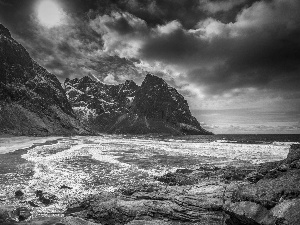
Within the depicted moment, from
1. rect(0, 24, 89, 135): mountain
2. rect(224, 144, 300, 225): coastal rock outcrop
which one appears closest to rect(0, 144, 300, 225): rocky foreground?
rect(224, 144, 300, 225): coastal rock outcrop

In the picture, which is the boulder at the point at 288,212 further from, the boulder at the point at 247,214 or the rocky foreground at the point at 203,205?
the boulder at the point at 247,214

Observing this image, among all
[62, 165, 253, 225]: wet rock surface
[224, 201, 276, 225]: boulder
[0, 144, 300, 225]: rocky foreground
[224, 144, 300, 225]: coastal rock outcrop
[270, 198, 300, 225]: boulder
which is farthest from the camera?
[62, 165, 253, 225]: wet rock surface

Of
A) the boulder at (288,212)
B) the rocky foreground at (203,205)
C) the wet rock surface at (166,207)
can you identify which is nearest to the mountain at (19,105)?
the rocky foreground at (203,205)

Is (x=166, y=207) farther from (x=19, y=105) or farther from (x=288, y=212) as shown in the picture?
(x=19, y=105)

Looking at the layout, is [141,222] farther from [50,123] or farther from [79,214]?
[50,123]

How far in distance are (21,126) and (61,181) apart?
149 metres

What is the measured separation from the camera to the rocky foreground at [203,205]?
8.05m

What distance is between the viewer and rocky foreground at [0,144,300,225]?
26.4ft

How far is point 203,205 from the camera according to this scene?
11242 millimetres

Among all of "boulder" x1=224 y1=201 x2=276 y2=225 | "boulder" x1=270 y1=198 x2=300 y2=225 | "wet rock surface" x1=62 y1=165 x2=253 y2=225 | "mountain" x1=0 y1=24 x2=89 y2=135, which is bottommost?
"wet rock surface" x1=62 y1=165 x2=253 y2=225

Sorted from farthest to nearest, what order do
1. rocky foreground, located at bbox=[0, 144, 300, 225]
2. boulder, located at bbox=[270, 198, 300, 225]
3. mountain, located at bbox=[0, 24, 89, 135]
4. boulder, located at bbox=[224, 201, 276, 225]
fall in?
mountain, located at bbox=[0, 24, 89, 135], rocky foreground, located at bbox=[0, 144, 300, 225], boulder, located at bbox=[224, 201, 276, 225], boulder, located at bbox=[270, 198, 300, 225]

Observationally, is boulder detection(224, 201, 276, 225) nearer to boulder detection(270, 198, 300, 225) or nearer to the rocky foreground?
the rocky foreground

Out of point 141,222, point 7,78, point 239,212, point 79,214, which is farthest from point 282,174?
point 7,78

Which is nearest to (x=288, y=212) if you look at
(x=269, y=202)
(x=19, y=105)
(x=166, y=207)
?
(x=269, y=202)
